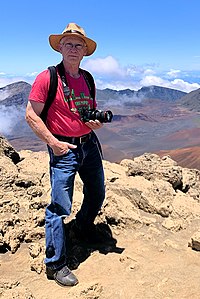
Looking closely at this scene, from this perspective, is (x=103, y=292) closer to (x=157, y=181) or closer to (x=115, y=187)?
(x=115, y=187)

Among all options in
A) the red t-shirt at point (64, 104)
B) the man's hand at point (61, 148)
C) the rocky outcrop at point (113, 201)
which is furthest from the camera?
the rocky outcrop at point (113, 201)

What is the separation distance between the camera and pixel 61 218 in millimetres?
3418

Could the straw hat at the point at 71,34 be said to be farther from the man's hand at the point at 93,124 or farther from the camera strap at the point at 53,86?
the man's hand at the point at 93,124

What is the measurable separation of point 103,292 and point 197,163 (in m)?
43.4

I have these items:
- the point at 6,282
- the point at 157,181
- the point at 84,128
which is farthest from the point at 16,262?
the point at 157,181

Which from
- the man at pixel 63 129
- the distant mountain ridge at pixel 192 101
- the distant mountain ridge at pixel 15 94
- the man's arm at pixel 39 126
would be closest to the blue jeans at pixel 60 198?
the man at pixel 63 129

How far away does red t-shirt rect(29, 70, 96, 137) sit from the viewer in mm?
3186

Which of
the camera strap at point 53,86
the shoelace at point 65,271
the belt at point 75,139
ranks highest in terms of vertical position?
the camera strap at point 53,86

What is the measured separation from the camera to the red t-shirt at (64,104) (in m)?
3.19

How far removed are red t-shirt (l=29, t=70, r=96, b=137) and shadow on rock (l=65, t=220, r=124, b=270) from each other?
1358 millimetres

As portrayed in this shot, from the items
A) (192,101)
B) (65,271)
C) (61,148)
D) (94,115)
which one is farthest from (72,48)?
(192,101)

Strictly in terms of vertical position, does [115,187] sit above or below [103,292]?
above

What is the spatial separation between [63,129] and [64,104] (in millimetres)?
230

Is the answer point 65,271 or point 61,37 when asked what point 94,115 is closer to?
point 61,37
